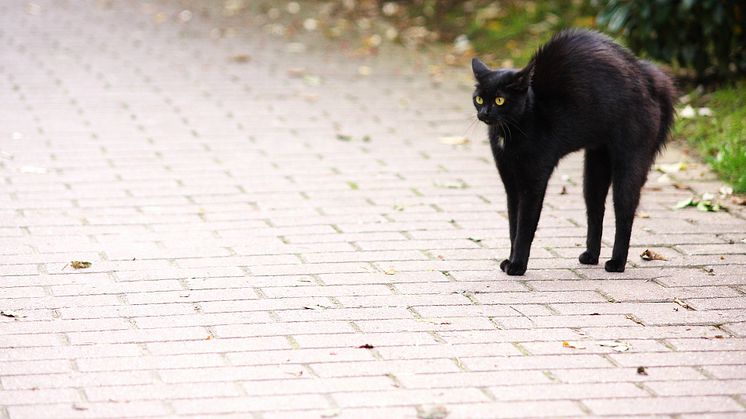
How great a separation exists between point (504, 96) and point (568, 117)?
33 centimetres

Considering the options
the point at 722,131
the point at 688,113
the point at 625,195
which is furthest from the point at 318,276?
the point at 688,113

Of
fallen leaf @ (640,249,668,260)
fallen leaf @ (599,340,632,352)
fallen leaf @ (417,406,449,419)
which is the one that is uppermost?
fallen leaf @ (417,406,449,419)

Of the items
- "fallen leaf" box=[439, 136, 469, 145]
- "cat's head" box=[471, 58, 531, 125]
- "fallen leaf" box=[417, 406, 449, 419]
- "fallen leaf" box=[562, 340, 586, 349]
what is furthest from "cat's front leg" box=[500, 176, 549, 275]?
"fallen leaf" box=[439, 136, 469, 145]

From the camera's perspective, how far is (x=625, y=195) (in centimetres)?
519

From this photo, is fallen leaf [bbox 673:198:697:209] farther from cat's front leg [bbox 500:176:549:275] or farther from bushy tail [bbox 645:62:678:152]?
cat's front leg [bbox 500:176:549:275]

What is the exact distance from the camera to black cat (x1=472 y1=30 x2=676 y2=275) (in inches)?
198

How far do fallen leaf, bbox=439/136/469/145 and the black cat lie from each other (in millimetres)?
2834

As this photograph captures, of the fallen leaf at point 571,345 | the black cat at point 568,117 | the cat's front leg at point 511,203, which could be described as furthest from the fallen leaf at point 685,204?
the fallen leaf at point 571,345

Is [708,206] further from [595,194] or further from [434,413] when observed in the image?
[434,413]

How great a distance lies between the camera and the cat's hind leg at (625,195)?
5164 millimetres

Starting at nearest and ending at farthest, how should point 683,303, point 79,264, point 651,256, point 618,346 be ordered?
point 618,346 < point 683,303 < point 79,264 < point 651,256

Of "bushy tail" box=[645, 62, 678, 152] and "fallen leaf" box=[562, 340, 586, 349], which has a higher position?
"bushy tail" box=[645, 62, 678, 152]

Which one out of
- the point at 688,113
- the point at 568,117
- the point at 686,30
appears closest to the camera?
the point at 568,117

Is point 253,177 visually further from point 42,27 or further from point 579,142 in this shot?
point 42,27
